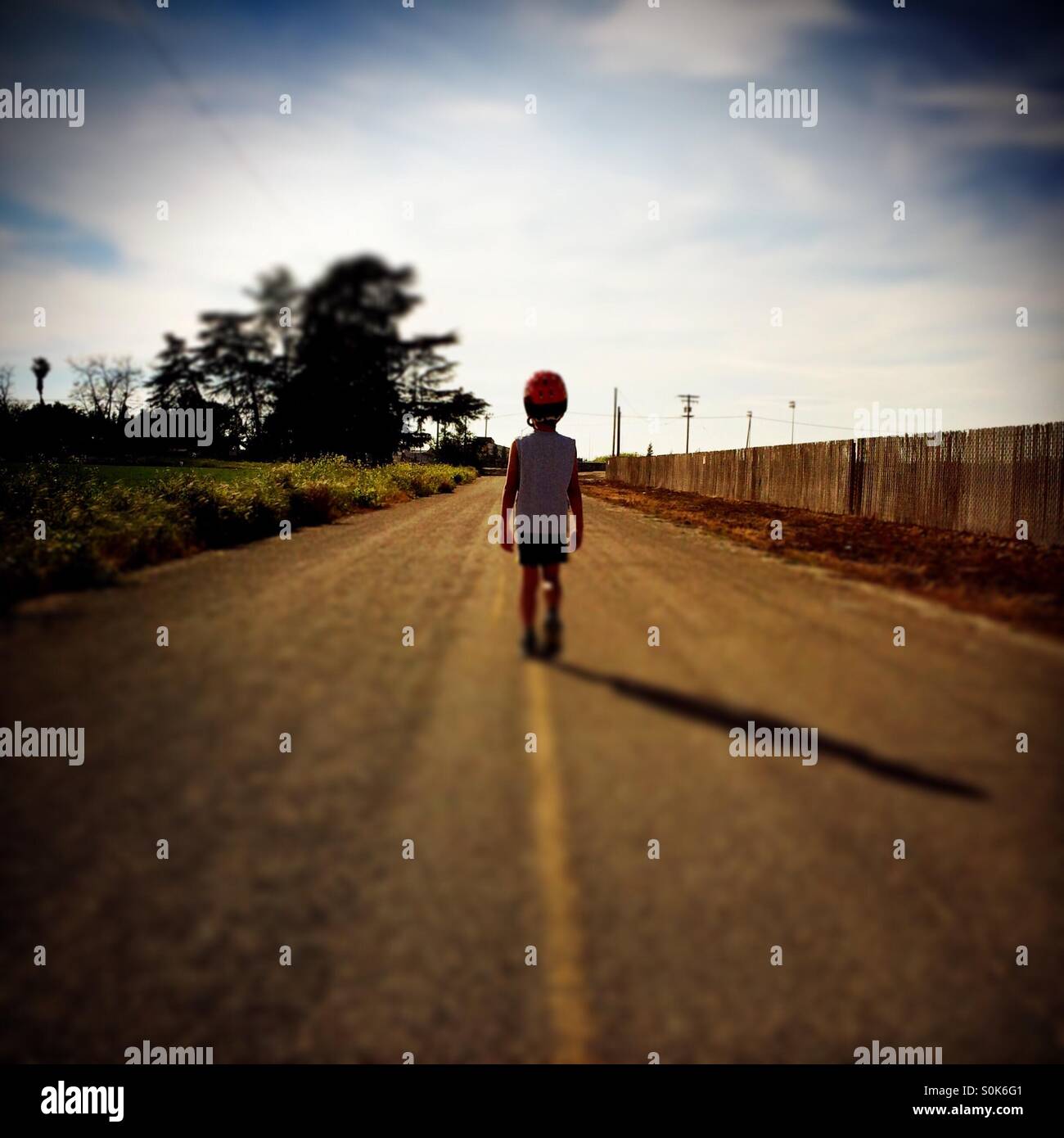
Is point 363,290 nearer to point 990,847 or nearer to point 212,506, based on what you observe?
point 212,506

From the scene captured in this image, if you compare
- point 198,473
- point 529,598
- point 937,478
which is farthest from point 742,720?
point 198,473

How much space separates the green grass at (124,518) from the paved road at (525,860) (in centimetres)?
289

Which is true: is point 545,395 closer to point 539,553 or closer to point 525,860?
A: point 539,553

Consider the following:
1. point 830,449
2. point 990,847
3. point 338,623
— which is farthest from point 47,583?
point 830,449

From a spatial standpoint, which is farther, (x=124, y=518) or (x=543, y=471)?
Answer: (x=124, y=518)

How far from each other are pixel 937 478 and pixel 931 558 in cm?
646

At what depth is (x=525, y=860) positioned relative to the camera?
2.63 meters

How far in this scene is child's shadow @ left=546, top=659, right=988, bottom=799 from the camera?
318cm

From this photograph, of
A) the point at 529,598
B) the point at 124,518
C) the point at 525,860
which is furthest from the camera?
the point at 124,518

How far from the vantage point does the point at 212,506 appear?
40.4 ft

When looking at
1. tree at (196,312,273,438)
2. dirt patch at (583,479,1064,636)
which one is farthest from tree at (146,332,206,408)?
dirt patch at (583,479,1064,636)

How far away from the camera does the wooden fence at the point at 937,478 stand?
13.1 m

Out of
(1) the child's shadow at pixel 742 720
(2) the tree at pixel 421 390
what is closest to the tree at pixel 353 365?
(2) the tree at pixel 421 390
